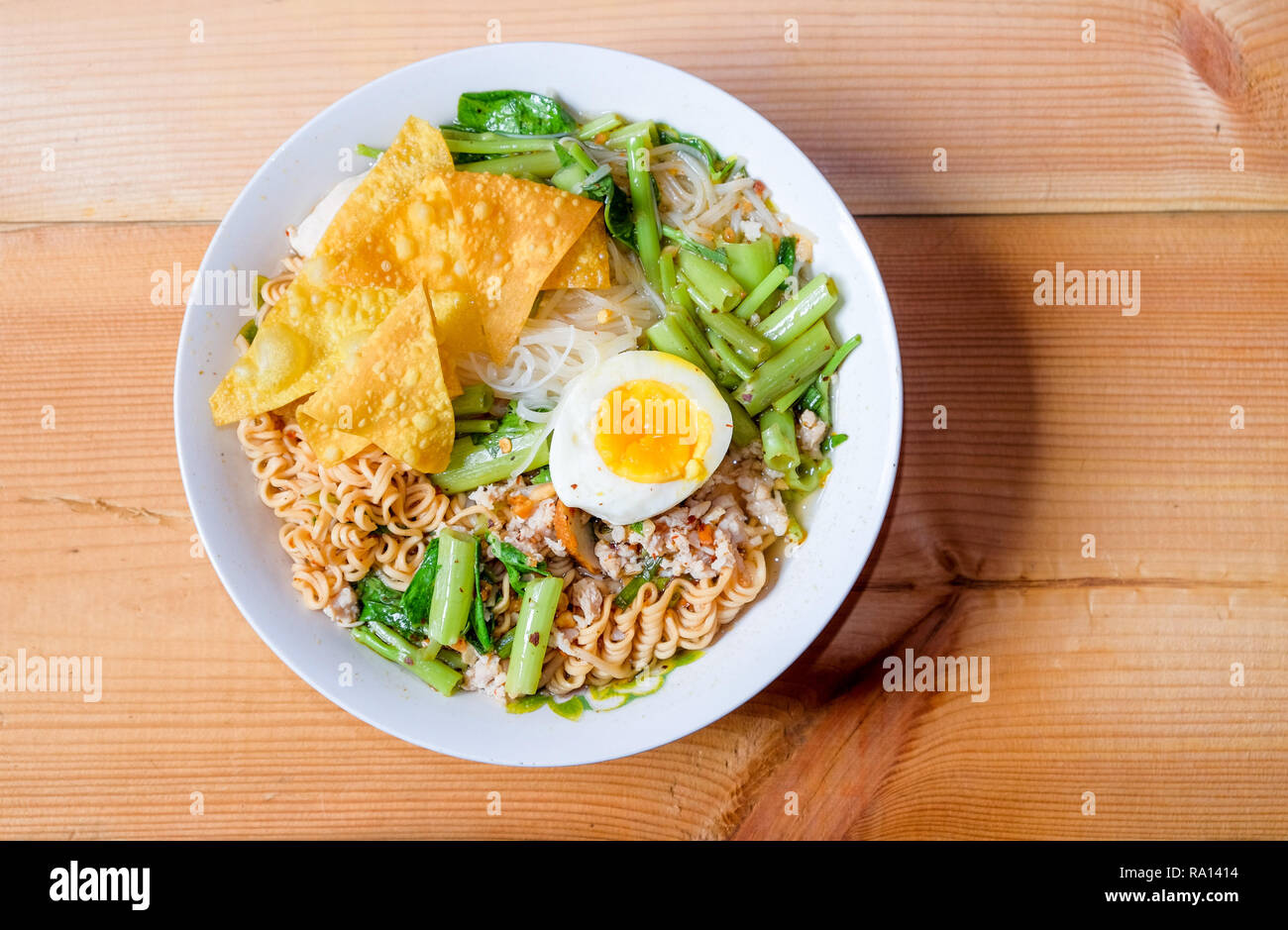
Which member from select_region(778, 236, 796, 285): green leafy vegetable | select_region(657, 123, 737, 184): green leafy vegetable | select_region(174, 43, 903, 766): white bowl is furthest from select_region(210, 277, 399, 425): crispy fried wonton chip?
select_region(778, 236, 796, 285): green leafy vegetable

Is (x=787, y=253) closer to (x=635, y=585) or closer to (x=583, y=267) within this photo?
(x=583, y=267)

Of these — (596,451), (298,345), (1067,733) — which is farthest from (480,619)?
(1067,733)

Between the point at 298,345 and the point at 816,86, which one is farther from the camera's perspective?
the point at 816,86

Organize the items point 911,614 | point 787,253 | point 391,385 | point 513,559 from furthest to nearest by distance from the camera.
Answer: point 911,614, point 787,253, point 513,559, point 391,385

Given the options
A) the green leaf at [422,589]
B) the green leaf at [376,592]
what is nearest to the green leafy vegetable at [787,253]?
the green leaf at [422,589]

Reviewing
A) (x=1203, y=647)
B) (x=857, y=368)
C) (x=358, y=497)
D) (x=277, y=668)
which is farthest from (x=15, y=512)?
(x=1203, y=647)

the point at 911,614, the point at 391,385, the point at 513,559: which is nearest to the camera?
the point at 391,385
